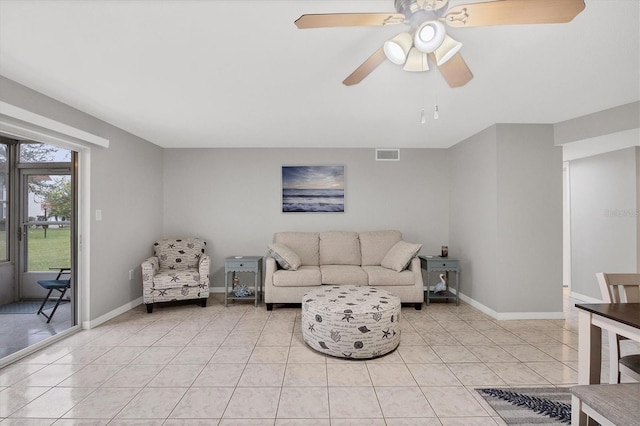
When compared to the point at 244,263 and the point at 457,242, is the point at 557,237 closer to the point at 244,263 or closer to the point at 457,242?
the point at 457,242

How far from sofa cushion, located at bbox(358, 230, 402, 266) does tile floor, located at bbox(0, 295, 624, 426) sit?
1176 millimetres

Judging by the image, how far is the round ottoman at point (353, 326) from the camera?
2.65 m

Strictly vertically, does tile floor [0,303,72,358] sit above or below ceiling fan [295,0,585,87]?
below

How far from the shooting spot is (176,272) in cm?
412

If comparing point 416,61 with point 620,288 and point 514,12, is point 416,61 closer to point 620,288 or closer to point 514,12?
point 514,12

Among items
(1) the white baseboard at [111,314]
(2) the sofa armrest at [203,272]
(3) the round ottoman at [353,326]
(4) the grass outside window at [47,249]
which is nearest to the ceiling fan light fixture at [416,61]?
(3) the round ottoman at [353,326]

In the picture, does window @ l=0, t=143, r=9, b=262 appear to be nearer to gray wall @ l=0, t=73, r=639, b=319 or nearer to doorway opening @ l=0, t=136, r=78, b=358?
doorway opening @ l=0, t=136, r=78, b=358

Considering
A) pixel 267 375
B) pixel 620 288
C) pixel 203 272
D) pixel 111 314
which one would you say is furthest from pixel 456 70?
pixel 111 314

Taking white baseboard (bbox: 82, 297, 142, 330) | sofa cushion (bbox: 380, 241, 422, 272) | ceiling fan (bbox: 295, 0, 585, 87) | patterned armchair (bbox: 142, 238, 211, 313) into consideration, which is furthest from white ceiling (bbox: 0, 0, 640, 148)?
white baseboard (bbox: 82, 297, 142, 330)

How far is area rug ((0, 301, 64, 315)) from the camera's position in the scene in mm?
3781

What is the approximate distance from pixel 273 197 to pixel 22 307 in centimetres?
360

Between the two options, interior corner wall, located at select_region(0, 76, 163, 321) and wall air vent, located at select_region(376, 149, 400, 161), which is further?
wall air vent, located at select_region(376, 149, 400, 161)

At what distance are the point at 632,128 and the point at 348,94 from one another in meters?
2.80

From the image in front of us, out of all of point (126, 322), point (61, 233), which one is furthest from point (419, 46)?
point (61, 233)
